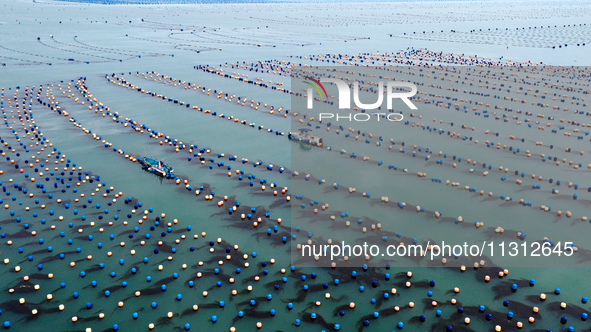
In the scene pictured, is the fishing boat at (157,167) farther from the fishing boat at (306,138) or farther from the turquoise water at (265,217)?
the fishing boat at (306,138)

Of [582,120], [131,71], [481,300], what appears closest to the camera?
[481,300]

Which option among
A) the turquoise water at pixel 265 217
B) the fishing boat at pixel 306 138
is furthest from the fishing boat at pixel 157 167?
the fishing boat at pixel 306 138

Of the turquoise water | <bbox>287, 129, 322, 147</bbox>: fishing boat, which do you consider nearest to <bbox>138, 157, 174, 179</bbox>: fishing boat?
the turquoise water

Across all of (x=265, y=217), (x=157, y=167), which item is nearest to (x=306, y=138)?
(x=157, y=167)

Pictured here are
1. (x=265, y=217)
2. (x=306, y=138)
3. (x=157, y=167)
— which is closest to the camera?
(x=265, y=217)

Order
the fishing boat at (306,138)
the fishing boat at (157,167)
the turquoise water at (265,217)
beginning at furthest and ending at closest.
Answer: the fishing boat at (306,138), the fishing boat at (157,167), the turquoise water at (265,217)

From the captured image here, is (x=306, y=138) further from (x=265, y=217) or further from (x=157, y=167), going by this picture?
(x=265, y=217)

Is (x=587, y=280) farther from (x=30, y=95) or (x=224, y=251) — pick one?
(x=30, y=95)

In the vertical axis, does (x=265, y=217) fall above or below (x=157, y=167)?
below

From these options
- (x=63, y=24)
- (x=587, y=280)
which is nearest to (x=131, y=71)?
(x=587, y=280)
